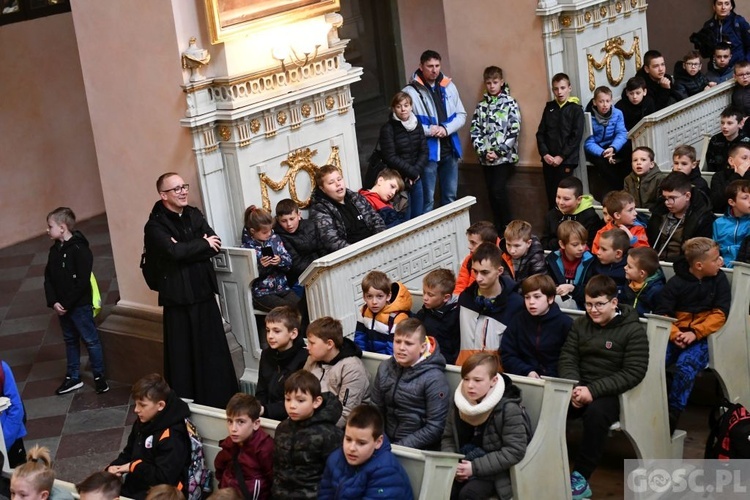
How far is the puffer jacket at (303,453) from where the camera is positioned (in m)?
5.93

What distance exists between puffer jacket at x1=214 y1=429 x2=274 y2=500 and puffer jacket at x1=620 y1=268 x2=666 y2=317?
8.48ft

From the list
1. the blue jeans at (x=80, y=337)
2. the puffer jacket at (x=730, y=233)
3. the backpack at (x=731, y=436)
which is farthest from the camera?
the blue jeans at (x=80, y=337)

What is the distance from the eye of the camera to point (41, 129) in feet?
45.9

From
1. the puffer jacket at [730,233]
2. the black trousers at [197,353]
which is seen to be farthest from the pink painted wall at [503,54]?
the black trousers at [197,353]

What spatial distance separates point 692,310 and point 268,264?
298 cm

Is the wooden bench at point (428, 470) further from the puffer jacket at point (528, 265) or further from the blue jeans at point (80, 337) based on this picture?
the blue jeans at point (80, 337)

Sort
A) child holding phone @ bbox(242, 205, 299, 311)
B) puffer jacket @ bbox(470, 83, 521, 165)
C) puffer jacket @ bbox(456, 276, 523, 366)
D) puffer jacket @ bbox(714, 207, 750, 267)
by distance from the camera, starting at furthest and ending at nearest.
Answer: puffer jacket @ bbox(470, 83, 521, 165) → child holding phone @ bbox(242, 205, 299, 311) → puffer jacket @ bbox(714, 207, 750, 267) → puffer jacket @ bbox(456, 276, 523, 366)

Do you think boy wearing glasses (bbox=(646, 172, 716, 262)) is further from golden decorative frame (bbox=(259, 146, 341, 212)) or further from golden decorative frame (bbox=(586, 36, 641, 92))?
golden decorative frame (bbox=(586, 36, 641, 92))

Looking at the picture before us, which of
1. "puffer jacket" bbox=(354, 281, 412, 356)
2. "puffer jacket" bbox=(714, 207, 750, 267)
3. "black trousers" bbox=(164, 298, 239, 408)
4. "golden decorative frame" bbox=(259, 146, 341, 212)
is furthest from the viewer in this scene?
"golden decorative frame" bbox=(259, 146, 341, 212)

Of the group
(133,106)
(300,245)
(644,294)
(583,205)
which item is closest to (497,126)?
(583,205)

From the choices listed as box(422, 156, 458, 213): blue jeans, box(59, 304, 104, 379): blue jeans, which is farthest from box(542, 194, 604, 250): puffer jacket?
box(59, 304, 104, 379): blue jeans

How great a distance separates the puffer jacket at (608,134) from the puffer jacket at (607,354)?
4.67 m

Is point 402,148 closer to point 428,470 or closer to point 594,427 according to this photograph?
point 594,427

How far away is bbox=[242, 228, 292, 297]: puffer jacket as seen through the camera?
8.52 m
